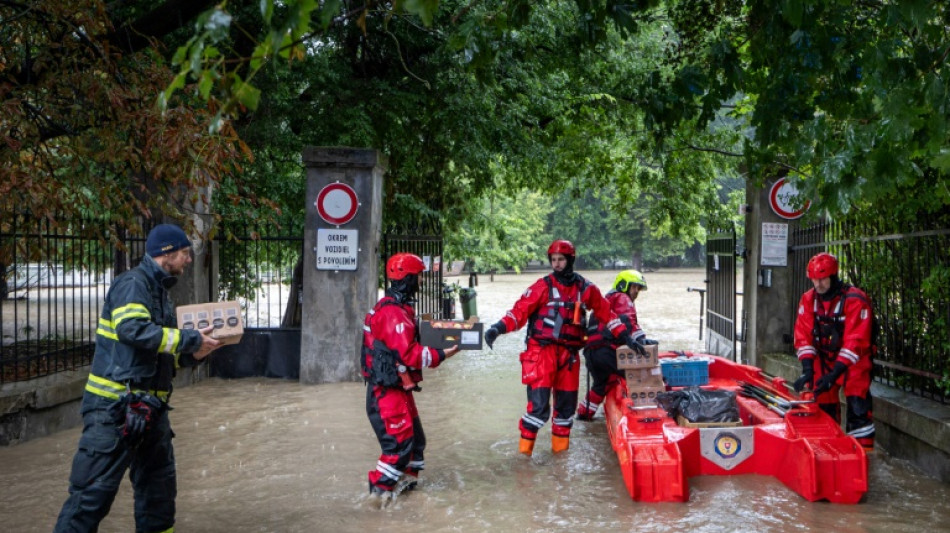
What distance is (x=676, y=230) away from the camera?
17.2 m

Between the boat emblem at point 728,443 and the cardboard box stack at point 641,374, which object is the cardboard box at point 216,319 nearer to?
the cardboard box stack at point 641,374

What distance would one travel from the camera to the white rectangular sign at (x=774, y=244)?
11102 mm

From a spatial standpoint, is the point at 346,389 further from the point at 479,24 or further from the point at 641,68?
the point at 641,68

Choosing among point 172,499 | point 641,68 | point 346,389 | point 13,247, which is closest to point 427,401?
point 346,389

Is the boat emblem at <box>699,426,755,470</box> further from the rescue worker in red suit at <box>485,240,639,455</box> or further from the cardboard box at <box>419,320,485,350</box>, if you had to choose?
the cardboard box at <box>419,320,485,350</box>

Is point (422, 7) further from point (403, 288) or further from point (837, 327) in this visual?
point (837, 327)

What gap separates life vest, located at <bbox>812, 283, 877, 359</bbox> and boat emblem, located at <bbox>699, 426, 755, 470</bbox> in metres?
1.28

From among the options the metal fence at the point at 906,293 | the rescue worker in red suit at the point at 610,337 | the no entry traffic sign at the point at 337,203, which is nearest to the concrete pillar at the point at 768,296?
the metal fence at the point at 906,293

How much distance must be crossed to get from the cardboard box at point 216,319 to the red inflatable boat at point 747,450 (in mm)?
3057

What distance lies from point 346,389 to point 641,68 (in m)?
7.92

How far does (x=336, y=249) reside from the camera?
11.6 metres

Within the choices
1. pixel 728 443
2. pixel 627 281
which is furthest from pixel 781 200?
pixel 728 443

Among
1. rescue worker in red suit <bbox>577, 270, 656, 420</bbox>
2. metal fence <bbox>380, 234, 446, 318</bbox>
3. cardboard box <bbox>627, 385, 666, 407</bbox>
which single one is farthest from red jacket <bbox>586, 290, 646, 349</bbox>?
metal fence <bbox>380, 234, 446, 318</bbox>

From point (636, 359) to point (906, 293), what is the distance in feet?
9.05
